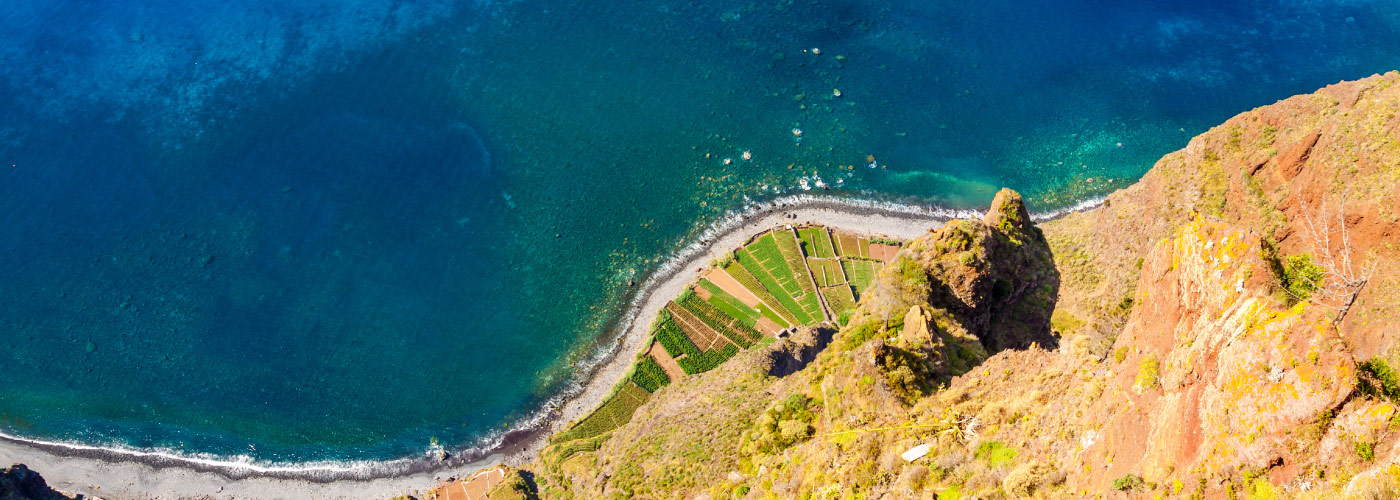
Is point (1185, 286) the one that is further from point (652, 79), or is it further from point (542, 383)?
point (652, 79)

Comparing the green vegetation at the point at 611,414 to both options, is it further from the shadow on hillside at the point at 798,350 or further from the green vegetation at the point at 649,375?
the shadow on hillside at the point at 798,350

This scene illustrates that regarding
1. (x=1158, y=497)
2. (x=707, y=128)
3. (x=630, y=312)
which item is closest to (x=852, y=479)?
(x=1158, y=497)

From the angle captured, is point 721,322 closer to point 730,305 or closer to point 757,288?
point 730,305

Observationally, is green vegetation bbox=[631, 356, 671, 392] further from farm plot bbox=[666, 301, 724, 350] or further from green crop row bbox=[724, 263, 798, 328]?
green crop row bbox=[724, 263, 798, 328]

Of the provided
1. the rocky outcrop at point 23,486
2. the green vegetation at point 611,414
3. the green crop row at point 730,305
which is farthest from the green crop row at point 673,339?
the rocky outcrop at point 23,486

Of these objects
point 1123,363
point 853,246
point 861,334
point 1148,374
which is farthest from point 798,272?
point 1148,374

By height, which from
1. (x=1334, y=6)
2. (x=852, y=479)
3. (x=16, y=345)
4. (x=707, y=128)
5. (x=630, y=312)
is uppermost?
(x=1334, y=6)

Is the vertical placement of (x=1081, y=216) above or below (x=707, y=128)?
below

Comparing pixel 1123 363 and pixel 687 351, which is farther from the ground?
pixel 687 351
